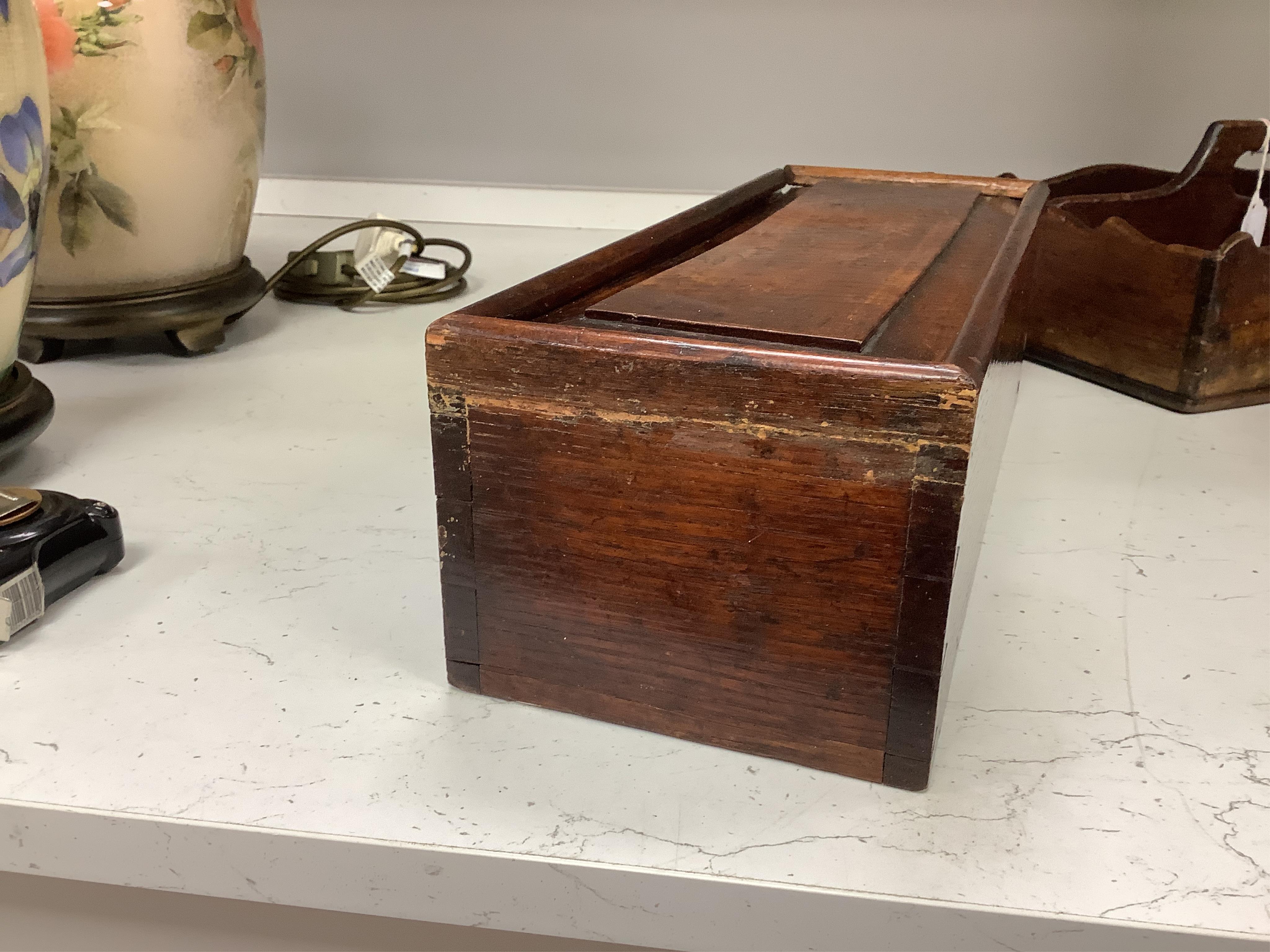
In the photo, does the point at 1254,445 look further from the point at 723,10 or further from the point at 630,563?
the point at 723,10

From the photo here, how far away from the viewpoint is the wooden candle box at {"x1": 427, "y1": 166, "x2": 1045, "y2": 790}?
0.47m

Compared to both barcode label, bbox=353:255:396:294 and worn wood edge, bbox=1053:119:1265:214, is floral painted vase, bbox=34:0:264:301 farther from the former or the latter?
worn wood edge, bbox=1053:119:1265:214

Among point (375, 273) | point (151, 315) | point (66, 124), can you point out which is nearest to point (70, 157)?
point (66, 124)

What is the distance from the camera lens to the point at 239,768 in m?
0.53

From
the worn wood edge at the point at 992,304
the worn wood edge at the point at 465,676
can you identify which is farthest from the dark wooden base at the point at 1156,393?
the worn wood edge at the point at 465,676

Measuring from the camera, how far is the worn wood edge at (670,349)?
1.48 ft

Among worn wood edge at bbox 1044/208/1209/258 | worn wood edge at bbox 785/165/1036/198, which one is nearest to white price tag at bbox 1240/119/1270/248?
worn wood edge at bbox 1044/208/1209/258

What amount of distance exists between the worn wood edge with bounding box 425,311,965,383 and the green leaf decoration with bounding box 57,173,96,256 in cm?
58

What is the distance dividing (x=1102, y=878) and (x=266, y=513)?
0.59m

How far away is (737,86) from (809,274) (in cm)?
→ 89

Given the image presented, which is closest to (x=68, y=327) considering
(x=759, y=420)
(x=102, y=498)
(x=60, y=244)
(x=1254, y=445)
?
(x=60, y=244)

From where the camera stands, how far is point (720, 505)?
1.64 ft

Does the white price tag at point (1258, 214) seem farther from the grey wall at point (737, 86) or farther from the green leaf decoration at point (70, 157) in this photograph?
the green leaf decoration at point (70, 157)

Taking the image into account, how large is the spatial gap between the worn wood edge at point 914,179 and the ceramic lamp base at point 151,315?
0.56 meters
